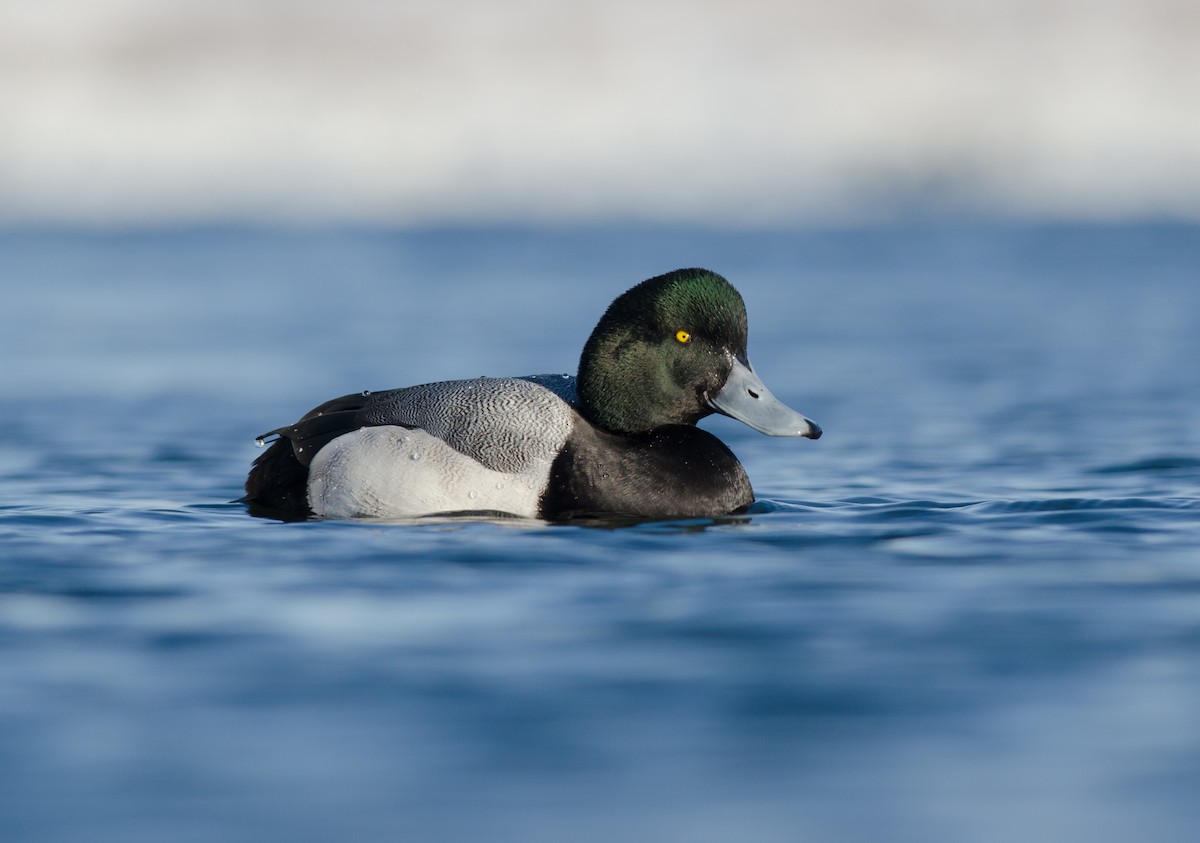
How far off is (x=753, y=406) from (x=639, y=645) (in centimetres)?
Answer: 241

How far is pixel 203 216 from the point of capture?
117ft

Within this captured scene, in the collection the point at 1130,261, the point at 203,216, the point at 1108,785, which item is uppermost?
the point at 203,216

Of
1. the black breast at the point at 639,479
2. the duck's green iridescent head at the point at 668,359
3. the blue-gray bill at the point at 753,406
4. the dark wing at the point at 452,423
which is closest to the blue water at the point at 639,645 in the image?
the black breast at the point at 639,479

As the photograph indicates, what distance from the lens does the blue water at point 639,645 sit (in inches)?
153

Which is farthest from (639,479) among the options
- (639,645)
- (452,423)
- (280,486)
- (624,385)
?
(639,645)

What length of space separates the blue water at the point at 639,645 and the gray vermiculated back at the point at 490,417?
309 millimetres

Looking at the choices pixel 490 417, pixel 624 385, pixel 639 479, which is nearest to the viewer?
pixel 639 479

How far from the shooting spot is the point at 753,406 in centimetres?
733

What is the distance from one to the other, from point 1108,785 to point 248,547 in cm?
366

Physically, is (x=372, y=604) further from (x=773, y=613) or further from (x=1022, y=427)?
(x=1022, y=427)

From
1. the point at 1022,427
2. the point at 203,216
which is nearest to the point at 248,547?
the point at 1022,427

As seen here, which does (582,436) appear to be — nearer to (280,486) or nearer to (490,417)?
(490,417)

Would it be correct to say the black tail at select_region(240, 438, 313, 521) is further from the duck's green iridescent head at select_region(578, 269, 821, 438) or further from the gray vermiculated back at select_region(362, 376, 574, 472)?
the duck's green iridescent head at select_region(578, 269, 821, 438)

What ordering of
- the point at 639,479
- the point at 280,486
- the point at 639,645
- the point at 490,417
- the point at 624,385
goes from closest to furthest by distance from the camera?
the point at 639,645, the point at 639,479, the point at 490,417, the point at 624,385, the point at 280,486
